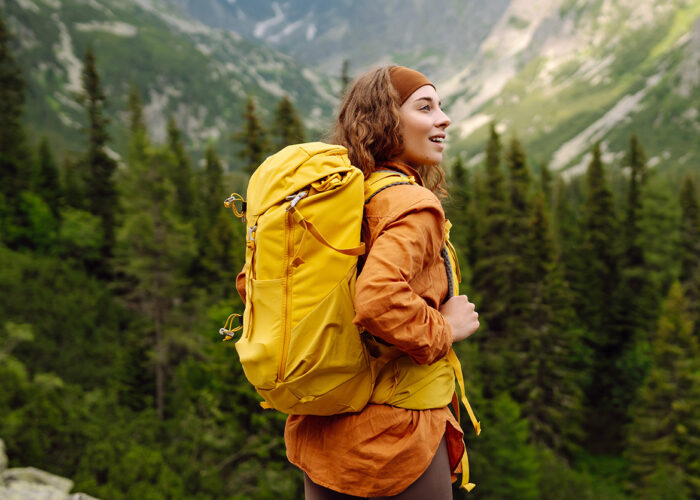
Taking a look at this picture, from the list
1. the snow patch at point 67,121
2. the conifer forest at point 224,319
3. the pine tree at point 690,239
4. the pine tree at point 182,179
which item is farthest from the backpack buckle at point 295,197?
the snow patch at point 67,121

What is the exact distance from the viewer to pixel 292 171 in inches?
84.7

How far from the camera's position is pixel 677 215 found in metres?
45.4

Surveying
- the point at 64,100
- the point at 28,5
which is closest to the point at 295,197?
the point at 64,100

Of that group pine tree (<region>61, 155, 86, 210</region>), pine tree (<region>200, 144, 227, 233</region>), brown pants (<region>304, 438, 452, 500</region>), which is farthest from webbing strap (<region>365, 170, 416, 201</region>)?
pine tree (<region>61, 155, 86, 210</region>)

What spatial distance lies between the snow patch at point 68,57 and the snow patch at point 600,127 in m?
153

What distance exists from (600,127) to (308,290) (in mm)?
199057

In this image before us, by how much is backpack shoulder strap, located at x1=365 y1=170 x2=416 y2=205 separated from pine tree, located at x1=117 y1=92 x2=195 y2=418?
27453 millimetres

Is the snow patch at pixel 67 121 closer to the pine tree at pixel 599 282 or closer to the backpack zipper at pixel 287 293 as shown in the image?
the pine tree at pixel 599 282

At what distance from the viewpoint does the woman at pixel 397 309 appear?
6.57 ft

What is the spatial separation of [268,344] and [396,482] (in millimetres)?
751

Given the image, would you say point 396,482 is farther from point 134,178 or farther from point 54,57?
point 54,57

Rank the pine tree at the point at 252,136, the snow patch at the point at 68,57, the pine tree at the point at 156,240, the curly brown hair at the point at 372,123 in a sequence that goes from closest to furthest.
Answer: the curly brown hair at the point at 372,123, the pine tree at the point at 252,136, the pine tree at the point at 156,240, the snow patch at the point at 68,57

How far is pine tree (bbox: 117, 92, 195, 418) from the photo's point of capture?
92.5 feet

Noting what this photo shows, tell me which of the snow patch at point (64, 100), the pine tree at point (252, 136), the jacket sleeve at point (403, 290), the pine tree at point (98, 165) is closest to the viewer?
the jacket sleeve at point (403, 290)
